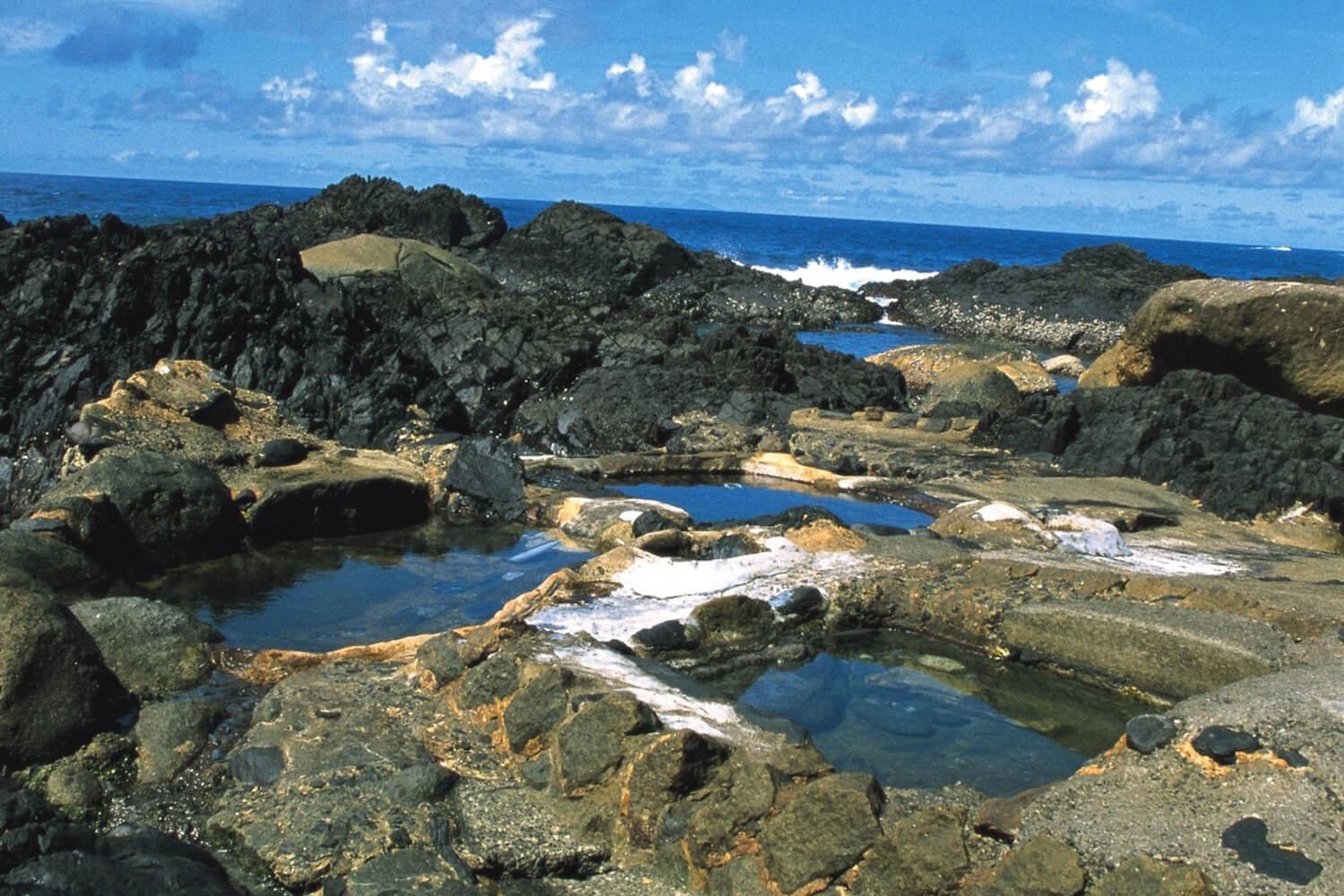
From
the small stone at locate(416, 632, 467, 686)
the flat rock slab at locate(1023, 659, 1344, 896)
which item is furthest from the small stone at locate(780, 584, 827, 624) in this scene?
the flat rock slab at locate(1023, 659, 1344, 896)

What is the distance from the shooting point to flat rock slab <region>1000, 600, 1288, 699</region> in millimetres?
7922

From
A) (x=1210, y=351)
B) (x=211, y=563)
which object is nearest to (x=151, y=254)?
(x=211, y=563)

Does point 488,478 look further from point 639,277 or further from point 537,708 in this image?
point 639,277

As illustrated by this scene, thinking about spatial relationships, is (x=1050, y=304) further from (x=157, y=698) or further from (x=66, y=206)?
(x=66, y=206)

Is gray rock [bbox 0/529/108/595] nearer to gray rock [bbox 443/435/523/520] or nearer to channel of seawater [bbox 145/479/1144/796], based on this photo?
channel of seawater [bbox 145/479/1144/796]

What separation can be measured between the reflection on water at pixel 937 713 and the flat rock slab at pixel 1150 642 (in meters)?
0.21

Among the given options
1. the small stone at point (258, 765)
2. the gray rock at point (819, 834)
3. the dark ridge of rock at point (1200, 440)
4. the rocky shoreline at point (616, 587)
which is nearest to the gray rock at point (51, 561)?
the rocky shoreline at point (616, 587)

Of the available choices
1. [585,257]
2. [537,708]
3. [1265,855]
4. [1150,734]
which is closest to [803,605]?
[537,708]

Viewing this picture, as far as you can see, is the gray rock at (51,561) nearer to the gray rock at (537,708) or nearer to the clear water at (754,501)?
the gray rock at (537,708)

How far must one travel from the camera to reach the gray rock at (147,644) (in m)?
7.37

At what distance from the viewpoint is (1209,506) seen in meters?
13.4

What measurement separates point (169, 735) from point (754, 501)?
27.1 feet

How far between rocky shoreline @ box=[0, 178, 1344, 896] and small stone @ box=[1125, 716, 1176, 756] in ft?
0.09

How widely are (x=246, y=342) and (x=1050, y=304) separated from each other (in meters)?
27.5
